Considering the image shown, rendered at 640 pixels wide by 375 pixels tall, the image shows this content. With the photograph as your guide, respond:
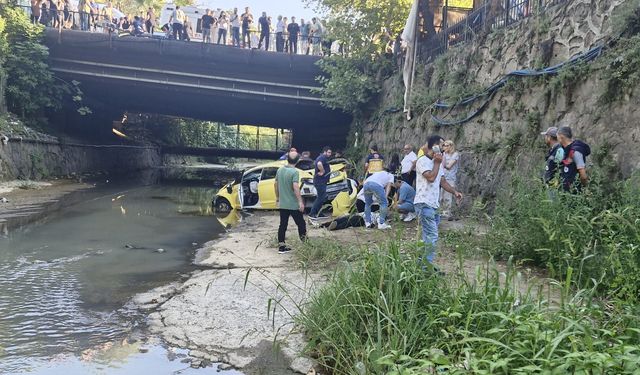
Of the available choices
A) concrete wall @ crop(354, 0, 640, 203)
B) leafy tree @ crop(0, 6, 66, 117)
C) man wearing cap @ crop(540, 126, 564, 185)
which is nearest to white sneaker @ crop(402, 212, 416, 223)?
concrete wall @ crop(354, 0, 640, 203)

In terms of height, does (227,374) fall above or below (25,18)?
below

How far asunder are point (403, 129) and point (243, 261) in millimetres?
10305

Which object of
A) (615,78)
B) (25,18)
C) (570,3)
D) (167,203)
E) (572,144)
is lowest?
(167,203)

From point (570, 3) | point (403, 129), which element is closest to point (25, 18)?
point (403, 129)

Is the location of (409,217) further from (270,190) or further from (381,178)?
(270,190)

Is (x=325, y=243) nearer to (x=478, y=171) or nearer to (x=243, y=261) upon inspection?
(x=243, y=261)

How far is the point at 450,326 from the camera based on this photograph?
139 inches

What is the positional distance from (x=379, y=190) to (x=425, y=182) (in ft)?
11.4

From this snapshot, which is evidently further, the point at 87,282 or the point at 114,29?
the point at 114,29

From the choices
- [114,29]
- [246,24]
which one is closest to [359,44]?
[246,24]

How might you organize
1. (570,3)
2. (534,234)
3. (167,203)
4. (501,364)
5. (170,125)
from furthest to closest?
(170,125) → (167,203) → (570,3) → (534,234) → (501,364)

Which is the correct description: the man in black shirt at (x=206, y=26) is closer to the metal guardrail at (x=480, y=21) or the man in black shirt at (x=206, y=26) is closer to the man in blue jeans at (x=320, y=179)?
the metal guardrail at (x=480, y=21)

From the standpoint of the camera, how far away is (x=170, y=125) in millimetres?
44719

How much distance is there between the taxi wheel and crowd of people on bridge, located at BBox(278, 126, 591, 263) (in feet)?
12.6
